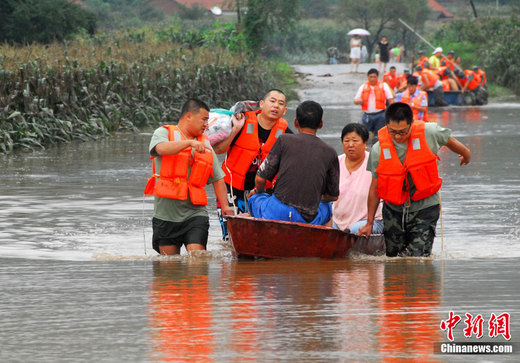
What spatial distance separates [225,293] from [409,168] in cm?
209

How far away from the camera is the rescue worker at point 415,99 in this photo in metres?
21.8

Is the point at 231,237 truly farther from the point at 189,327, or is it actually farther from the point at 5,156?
the point at 5,156

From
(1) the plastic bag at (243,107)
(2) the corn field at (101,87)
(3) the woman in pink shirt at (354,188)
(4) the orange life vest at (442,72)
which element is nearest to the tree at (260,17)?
(4) the orange life vest at (442,72)

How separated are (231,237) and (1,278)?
192cm

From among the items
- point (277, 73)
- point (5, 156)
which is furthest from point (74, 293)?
point (277, 73)

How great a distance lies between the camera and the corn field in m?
22.6

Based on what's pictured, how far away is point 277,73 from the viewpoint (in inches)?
1858

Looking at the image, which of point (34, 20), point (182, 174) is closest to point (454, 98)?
point (34, 20)

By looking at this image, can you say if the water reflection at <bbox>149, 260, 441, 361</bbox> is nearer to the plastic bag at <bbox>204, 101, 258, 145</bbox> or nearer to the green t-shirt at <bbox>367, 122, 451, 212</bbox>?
the green t-shirt at <bbox>367, 122, 451, 212</bbox>

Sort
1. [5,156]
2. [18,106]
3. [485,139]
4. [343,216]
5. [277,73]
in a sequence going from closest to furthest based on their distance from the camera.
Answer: [343,216] → [5,156] → [18,106] → [485,139] → [277,73]

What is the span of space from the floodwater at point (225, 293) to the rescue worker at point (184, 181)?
0.25 metres

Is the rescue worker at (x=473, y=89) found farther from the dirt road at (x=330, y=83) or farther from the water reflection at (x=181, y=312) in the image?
the water reflection at (x=181, y=312)

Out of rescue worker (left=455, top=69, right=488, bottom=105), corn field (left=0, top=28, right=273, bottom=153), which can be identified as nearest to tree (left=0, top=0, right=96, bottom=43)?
corn field (left=0, top=28, right=273, bottom=153)

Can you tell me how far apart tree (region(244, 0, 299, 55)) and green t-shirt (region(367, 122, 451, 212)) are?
38964mm
